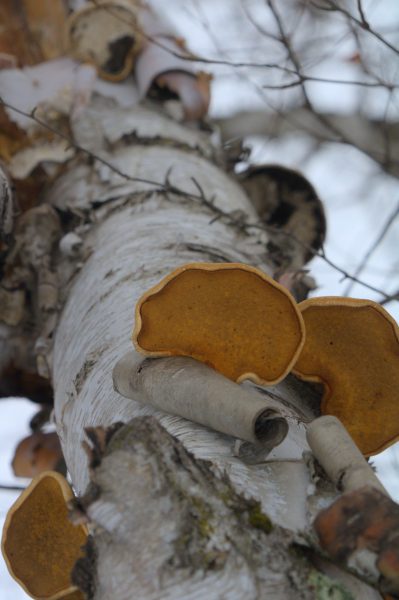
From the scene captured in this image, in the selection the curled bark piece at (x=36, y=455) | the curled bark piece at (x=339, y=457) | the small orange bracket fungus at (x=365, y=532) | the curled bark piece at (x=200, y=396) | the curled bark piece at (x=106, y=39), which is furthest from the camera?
the curled bark piece at (x=106, y=39)

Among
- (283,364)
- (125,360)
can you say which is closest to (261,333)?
(283,364)

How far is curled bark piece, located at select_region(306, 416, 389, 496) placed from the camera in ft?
3.40

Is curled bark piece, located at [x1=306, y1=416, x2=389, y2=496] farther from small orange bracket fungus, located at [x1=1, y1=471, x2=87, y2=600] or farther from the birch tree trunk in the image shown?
small orange bracket fungus, located at [x1=1, y1=471, x2=87, y2=600]

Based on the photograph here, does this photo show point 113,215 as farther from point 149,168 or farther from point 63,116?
point 63,116

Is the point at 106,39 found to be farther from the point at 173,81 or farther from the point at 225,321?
the point at 225,321

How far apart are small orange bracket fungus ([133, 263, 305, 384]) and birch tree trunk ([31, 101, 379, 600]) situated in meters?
0.04

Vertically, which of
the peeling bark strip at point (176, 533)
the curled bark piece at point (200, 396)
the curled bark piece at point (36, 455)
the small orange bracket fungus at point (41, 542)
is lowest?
the curled bark piece at point (36, 455)

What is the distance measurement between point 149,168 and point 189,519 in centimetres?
147

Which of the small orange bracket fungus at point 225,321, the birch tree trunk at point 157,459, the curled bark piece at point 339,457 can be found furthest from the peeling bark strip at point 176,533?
the small orange bracket fungus at point 225,321

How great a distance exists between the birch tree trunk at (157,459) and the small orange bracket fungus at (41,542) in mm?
89

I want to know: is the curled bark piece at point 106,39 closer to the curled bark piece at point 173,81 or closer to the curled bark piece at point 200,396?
the curled bark piece at point 173,81

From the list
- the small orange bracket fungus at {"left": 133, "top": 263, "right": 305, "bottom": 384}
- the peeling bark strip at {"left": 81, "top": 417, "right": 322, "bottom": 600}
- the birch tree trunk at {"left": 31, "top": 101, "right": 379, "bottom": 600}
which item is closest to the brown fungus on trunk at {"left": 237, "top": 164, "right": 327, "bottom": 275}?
the birch tree trunk at {"left": 31, "top": 101, "right": 379, "bottom": 600}

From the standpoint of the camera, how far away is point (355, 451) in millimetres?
1112

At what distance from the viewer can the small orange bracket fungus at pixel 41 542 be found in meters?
1.38
